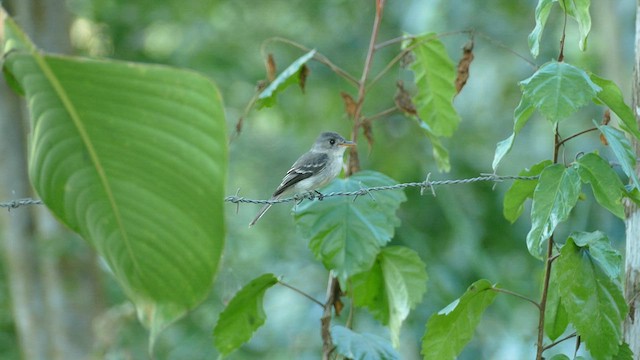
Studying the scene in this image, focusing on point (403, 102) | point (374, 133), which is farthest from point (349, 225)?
point (374, 133)

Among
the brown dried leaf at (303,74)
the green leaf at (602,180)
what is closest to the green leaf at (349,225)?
the brown dried leaf at (303,74)

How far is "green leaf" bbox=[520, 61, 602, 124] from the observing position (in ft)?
6.84

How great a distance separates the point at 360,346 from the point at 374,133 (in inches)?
307

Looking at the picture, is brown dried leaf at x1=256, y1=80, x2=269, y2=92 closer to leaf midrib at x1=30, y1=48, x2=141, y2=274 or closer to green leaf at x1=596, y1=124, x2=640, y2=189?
green leaf at x1=596, y1=124, x2=640, y2=189

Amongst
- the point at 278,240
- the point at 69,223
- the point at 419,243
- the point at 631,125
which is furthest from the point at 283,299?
the point at 69,223

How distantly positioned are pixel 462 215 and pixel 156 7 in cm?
440

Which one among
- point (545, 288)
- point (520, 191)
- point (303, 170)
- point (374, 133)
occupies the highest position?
point (520, 191)

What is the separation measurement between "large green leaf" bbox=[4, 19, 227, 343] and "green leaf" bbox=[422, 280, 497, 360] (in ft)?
6.07

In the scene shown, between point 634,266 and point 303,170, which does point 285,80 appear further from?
point 303,170

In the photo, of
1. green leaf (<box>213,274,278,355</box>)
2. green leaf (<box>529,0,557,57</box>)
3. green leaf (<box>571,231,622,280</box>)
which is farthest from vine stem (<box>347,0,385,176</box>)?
green leaf (<box>571,231,622,280</box>)

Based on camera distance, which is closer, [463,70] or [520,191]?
[520,191]

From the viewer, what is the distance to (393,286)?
3.10 meters

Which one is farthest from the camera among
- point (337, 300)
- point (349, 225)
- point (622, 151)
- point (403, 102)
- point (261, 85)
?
point (261, 85)

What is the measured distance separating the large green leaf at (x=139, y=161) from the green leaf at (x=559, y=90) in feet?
4.98
